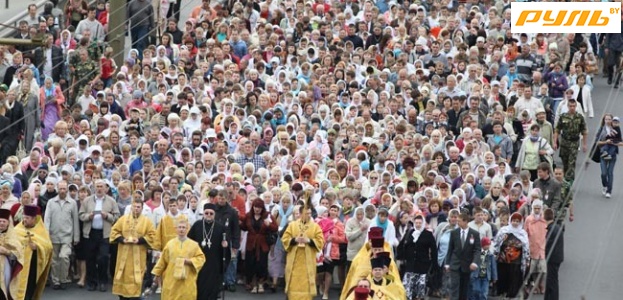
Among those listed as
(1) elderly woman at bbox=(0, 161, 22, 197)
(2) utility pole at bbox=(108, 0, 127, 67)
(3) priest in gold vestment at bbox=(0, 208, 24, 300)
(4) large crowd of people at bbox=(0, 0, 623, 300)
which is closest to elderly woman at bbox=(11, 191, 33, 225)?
(4) large crowd of people at bbox=(0, 0, 623, 300)

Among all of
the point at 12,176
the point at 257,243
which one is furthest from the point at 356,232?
the point at 12,176

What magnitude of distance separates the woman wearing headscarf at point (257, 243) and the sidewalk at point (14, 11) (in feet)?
38.4

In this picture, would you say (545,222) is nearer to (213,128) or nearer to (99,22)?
(213,128)

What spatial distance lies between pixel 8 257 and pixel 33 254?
0.93 meters

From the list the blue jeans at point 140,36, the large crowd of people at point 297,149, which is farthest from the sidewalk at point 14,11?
the blue jeans at point 140,36

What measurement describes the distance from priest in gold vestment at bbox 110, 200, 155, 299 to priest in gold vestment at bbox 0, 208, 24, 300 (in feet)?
8.89

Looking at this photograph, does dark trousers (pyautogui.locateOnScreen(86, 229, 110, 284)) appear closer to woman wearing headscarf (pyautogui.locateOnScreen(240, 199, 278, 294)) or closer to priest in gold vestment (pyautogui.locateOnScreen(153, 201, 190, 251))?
priest in gold vestment (pyautogui.locateOnScreen(153, 201, 190, 251))

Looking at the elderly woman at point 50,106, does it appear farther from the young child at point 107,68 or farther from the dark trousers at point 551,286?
the dark trousers at point 551,286

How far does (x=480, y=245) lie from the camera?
97.9 feet

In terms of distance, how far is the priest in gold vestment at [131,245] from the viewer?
98.1ft

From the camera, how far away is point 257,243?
3075cm

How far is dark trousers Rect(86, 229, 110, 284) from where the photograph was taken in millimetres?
30875

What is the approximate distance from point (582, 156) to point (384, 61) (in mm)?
4249

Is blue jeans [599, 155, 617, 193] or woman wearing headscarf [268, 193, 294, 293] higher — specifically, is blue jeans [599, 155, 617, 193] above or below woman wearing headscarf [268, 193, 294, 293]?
above
